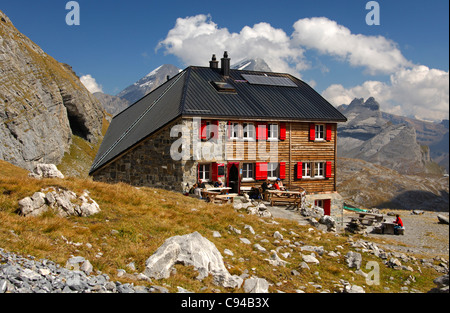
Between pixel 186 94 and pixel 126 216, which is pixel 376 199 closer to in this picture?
pixel 186 94

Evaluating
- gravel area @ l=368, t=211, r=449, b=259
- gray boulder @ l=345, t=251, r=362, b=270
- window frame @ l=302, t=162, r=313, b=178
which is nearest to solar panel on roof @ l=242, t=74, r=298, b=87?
window frame @ l=302, t=162, r=313, b=178

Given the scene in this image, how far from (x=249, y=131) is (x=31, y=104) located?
49606 mm

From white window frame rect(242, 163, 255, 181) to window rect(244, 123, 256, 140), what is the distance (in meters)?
2.21

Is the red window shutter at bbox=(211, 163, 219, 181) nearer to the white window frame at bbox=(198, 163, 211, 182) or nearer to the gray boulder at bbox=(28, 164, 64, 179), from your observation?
the white window frame at bbox=(198, 163, 211, 182)

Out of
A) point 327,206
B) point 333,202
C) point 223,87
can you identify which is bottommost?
point 327,206

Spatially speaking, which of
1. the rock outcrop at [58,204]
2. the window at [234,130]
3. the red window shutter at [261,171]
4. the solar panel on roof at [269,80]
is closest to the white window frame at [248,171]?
the red window shutter at [261,171]

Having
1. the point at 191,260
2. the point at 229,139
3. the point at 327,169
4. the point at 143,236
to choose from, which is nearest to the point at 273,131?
the point at 229,139

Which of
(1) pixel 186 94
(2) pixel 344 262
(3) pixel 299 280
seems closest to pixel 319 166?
(1) pixel 186 94

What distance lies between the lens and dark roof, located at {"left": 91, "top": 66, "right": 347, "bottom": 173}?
26.8 meters

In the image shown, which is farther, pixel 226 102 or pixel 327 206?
pixel 327 206

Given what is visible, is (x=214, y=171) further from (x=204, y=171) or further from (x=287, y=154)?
(x=287, y=154)

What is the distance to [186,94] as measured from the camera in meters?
27.4

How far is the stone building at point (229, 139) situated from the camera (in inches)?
1010

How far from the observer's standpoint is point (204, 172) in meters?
26.5
